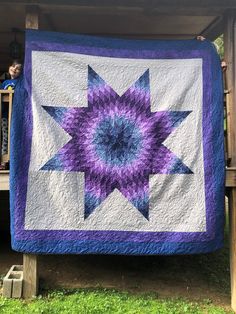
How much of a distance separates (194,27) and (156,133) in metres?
1.95

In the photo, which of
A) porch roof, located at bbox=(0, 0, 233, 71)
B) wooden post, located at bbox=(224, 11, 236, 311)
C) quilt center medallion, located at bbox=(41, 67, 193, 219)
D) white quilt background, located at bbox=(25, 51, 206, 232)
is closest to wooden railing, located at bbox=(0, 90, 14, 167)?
white quilt background, located at bbox=(25, 51, 206, 232)

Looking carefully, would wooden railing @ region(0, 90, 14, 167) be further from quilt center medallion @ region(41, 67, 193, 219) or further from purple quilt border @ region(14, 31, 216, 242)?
quilt center medallion @ region(41, 67, 193, 219)

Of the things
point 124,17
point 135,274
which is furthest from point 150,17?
point 135,274

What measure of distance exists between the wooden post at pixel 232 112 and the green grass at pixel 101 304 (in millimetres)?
616

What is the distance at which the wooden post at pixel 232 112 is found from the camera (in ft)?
16.7

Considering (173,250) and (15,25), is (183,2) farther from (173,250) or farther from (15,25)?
(173,250)

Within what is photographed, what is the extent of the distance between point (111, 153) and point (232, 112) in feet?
4.91

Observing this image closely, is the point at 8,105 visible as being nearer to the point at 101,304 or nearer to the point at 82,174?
the point at 82,174

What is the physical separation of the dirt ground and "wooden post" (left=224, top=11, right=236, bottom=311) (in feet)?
1.79

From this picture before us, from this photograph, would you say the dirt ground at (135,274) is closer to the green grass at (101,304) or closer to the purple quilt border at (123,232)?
the green grass at (101,304)

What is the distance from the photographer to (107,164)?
4844 millimetres

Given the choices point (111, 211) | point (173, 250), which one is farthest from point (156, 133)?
point (173, 250)

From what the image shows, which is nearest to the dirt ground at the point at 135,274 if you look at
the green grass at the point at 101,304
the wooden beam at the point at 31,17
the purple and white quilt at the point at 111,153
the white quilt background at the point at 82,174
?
the green grass at the point at 101,304

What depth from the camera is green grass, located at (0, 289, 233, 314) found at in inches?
180
